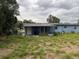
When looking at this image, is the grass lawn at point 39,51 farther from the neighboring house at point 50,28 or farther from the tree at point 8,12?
the neighboring house at point 50,28

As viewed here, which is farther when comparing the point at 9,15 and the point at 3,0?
the point at 9,15

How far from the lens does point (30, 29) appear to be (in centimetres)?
3888

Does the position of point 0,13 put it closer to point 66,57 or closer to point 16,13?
point 16,13

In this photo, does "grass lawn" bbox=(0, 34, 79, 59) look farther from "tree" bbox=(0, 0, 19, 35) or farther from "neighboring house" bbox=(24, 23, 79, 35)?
"neighboring house" bbox=(24, 23, 79, 35)

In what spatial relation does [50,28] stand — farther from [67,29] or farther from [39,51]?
[39,51]

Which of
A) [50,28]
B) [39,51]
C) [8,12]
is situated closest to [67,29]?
[50,28]

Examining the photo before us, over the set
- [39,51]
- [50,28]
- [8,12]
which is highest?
[8,12]

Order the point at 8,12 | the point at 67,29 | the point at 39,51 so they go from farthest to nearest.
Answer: the point at 67,29
the point at 8,12
the point at 39,51

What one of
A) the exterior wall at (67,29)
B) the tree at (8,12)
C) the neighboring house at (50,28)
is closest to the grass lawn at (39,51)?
the tree at (8,12)

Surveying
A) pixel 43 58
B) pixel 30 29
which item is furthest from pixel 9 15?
pixel 30 29

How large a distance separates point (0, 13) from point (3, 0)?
58.1 inches

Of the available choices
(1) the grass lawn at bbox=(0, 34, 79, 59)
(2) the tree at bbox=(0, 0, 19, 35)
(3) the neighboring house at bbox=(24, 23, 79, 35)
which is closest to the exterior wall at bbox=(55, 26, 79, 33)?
(3) the neighboring house at bbox=(24, 23, 79, 35)

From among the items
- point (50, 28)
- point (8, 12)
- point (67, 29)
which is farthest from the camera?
point (50, 28)

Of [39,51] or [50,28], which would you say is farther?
[50,28]
